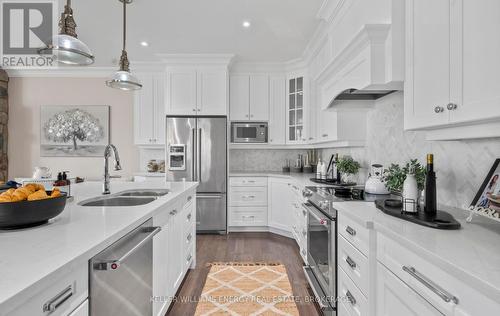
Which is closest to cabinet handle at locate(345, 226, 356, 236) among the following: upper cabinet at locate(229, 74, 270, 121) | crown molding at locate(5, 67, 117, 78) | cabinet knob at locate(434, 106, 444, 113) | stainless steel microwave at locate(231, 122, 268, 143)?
cabinet knob at locate(434, 106, 444, 113)

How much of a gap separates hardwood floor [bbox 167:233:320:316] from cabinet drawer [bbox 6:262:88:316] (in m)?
1.35

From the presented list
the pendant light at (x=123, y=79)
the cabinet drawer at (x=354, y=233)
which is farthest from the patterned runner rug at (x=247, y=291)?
the pendant light at (x=123, y=79)

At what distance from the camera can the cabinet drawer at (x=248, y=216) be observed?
13.3 ft

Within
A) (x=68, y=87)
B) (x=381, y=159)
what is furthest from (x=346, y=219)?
(x=68, y=87)

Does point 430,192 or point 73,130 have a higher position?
point 73,130

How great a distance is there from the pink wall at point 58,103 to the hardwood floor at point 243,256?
7.74ft

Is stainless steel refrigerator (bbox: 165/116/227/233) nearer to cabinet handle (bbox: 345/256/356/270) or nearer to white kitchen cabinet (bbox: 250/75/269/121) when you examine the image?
white kitchen cabinet (bbox: 250/75/269/121)

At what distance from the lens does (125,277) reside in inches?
47.1

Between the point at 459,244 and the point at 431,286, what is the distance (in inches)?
7.4

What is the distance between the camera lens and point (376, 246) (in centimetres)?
127

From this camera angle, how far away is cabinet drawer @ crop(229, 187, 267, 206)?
159 inches

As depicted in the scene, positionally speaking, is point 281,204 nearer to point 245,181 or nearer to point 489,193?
point 245,181

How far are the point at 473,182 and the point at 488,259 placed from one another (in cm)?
78

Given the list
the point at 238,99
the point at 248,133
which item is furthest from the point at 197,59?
the point at 248,133
